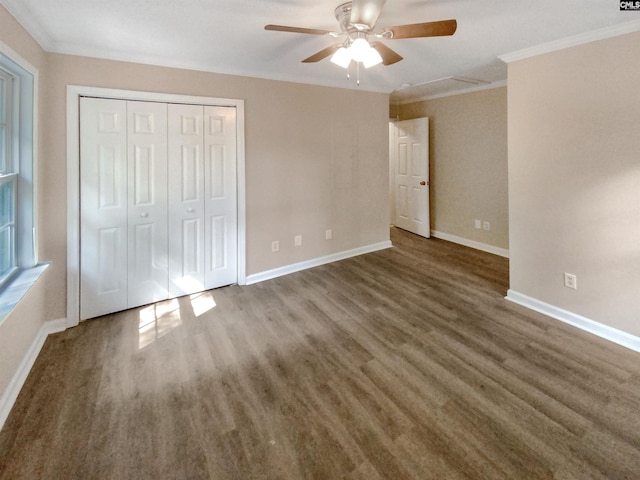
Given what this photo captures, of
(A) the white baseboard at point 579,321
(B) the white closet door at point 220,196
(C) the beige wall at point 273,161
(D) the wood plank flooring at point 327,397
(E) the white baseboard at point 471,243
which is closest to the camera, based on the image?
(D) the wood plank flooring at point 327,397

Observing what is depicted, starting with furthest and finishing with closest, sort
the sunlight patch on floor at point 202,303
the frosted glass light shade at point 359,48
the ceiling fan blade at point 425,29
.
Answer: the sunlight patch on floor at point 202,303, the frosted glass light shade at point 359,48, the ceiling fan blade at point 425,29

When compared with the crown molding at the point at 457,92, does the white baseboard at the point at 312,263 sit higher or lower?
lower

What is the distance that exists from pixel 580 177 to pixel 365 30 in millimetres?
2081

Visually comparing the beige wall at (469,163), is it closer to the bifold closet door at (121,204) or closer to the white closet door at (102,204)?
the bifold closet door at (121,204)

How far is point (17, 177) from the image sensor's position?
7.52 feet

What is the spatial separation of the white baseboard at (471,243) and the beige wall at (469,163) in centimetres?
5

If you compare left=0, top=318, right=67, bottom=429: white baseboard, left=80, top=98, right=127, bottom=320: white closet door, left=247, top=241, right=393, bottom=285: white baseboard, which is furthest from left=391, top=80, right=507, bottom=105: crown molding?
left=0, top=318, right=67, bottom=429: white baseboard

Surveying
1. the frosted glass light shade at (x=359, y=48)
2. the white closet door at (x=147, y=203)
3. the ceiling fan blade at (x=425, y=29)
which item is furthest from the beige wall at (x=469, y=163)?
the white closet door at (x=147, y=203)

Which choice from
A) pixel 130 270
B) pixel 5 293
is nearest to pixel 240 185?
pixel 130 270

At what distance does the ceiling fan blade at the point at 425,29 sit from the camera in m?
1.67

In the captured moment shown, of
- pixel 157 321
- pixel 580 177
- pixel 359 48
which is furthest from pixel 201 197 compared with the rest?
pixel 580 177

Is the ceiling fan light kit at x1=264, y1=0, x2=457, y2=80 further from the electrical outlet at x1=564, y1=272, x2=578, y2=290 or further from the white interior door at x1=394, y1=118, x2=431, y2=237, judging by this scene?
the white interior door at x1=394, y1=118, x2=431, y2=237

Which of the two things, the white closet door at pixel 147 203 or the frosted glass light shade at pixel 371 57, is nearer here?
the frosted glass light shade at pixel 371 57

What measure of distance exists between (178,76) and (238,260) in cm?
192
